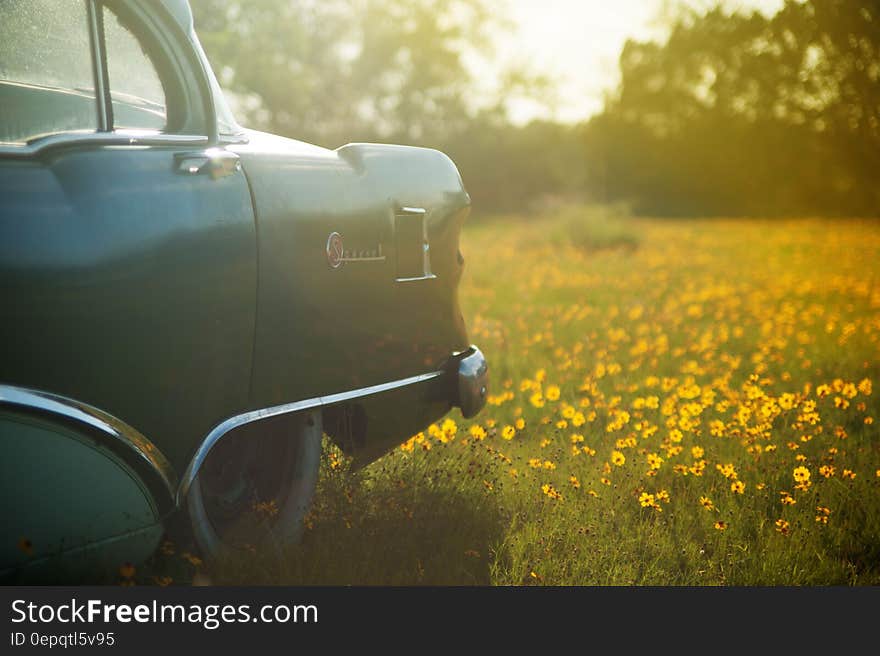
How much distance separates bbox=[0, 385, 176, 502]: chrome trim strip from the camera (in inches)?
80.6

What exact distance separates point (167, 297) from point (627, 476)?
249 cm

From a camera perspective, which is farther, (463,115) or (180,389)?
(463,115)

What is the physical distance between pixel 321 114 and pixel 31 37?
28.9 meters

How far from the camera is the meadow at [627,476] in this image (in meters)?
3.34

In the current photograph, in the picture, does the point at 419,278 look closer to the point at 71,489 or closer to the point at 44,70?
the point at 44,70

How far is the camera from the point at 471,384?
3635 mm

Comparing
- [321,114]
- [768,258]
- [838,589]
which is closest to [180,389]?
[838,589]

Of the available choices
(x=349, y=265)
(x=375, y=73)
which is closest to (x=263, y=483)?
(x=349, y=265)

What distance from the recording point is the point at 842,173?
28391 mm

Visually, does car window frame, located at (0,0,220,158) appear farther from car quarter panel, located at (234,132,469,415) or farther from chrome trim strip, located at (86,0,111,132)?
car quarter panel, located at (234,132,469,415)

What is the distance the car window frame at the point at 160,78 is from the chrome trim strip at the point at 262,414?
0.77m

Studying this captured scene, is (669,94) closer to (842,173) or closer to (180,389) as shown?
(842,173)

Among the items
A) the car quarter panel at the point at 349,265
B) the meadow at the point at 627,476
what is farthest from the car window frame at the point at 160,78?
the meadow at the point at 627,476

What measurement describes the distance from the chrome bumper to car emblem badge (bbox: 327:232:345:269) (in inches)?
34.6
